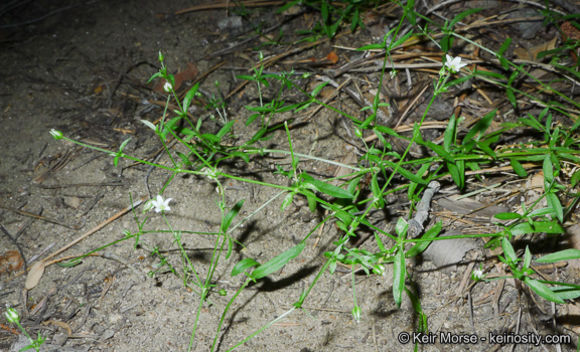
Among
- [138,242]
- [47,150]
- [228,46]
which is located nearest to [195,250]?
[138,242]

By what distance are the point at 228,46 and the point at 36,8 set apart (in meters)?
1.72

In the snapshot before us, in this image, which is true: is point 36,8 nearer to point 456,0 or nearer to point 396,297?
point 456,0

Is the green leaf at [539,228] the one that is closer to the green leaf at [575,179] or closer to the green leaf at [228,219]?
the green leaf at [575,179]

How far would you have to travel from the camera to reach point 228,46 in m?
2.90

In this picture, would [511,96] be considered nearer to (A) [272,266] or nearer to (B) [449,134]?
(B) [449,134]

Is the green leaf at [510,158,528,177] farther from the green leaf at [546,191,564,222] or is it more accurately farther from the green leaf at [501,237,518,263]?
the green leaf at [501,237,518,263]

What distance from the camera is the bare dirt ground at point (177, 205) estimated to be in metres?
1.77

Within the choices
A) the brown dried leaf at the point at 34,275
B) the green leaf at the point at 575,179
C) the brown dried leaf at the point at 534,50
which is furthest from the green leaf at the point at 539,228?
the brown dried leaf at the point at 34,275

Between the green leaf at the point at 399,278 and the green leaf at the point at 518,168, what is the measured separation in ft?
2.34

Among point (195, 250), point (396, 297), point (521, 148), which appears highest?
point (521, 148)

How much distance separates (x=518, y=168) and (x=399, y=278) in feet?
2.69

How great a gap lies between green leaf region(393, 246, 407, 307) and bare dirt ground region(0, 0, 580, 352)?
267 mm

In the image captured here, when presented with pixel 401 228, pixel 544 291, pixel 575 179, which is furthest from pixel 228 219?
pixel 575 179

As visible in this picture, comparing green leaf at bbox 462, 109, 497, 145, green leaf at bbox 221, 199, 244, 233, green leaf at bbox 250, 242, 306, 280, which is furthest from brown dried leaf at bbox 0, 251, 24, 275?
green leaf at bbox 462, 109, 497, 145
